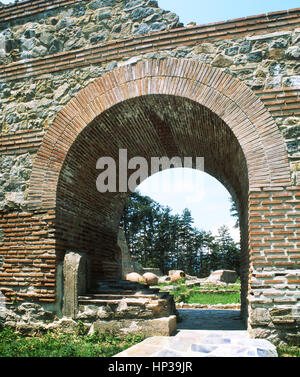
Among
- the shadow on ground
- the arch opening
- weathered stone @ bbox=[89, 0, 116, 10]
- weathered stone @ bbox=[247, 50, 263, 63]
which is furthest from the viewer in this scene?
weathered stone @ bbox=[89, 0, 116, 10]

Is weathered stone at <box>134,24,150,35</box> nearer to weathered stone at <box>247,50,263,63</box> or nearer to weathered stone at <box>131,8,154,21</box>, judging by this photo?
weathered stone at <box>131,8,154,21</box>

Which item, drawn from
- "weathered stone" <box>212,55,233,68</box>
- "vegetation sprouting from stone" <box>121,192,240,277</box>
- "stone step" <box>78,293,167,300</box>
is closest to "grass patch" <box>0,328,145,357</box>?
"stone step" <box>78,293,167,300</box>

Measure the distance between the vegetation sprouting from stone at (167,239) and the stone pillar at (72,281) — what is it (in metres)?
39.2

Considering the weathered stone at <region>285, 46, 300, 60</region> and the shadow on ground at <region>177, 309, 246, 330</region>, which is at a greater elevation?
the weathered stone at <region>285, 46, 300, 60</region>

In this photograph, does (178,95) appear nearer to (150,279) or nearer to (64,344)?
(64,344)

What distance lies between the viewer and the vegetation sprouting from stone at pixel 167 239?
4638 centimetres

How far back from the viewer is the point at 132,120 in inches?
251

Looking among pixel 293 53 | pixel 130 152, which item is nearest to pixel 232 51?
pixel 293 53

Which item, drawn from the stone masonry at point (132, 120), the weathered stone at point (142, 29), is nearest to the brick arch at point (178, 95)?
the stone masonry at point (132, 120)

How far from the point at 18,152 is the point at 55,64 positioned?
1.79 meters

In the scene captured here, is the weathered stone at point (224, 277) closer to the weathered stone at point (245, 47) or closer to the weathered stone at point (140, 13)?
the weathered stone at point (245, 47)

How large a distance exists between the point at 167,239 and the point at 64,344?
4388cm

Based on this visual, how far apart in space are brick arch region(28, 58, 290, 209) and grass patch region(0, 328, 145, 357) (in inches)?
82.9

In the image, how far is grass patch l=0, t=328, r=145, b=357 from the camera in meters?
4.41
